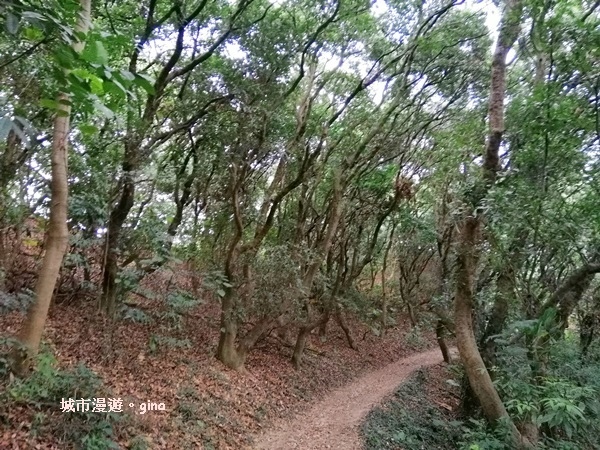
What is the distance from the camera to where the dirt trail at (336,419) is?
762 centimetres

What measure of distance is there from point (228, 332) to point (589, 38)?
8.64m

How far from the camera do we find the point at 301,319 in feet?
39.1

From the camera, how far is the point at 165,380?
7.43 m

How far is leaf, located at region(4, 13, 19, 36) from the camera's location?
1331mm

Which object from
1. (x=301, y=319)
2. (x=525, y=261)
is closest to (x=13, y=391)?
(x=301, y=319)

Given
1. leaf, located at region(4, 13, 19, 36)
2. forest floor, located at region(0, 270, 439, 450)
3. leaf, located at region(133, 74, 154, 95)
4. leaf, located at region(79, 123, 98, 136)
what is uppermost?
leaf, located at region(4, 13, 19, 36)

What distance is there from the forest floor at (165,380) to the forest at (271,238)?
45 millimetres

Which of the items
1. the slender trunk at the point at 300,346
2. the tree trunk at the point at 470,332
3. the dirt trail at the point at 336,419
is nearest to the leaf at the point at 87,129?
the dirt trail at the point at 336,419

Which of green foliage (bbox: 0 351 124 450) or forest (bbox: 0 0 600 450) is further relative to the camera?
forest (bbox: 0 0 600 450)

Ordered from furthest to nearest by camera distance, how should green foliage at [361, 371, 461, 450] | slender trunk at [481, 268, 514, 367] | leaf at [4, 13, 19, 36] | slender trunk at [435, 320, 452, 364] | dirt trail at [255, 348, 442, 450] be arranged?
slender trunk at [435, 320, 452, 364] → slender trunk at [481, 268, 514, 367] → green foliage at [361, 371, 461, 450] → dirt trail at [255, 348, 442, 450] → leaf at [4, 13, 19, 36]

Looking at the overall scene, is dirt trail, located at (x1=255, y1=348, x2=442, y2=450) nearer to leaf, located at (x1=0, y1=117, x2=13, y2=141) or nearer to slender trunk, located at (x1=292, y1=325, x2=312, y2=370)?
slender trunk, located at (x1=292, y1=325, x2=312, y2=370)

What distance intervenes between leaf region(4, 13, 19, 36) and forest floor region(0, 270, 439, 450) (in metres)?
4.37

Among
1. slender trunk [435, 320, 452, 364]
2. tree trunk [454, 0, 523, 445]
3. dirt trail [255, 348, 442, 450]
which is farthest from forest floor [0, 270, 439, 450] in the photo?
slender trunk [435, 320, 452, 364]

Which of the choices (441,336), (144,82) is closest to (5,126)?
(144,82)
